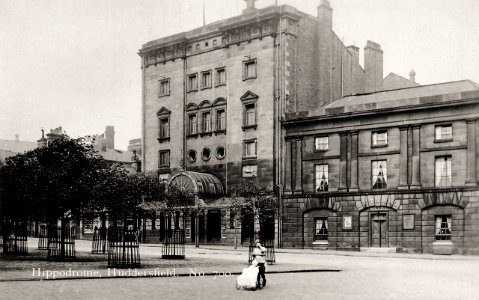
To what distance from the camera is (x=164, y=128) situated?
2400 inches

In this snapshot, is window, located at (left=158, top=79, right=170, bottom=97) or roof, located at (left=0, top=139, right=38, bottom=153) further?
roof, located at (left=0, top=139, right=38, bottom=153)

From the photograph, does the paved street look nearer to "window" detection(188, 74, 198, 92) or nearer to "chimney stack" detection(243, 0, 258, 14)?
"window" detection(188, 74, 198, 92)

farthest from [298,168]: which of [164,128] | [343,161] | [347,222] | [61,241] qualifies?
[61,241]

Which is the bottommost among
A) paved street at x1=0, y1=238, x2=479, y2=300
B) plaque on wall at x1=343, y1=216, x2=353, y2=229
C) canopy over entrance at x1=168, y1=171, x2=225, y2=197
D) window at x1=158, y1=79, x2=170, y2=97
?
plaque on wall at x1=343, y1=216, x2=353, y2=229

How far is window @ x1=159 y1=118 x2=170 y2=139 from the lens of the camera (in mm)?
60594

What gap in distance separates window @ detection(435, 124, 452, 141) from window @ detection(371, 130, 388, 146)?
3.69 metres

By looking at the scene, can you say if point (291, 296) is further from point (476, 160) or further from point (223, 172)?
point (223, 172)

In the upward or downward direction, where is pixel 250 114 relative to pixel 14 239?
upward

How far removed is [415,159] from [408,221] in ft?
13.6

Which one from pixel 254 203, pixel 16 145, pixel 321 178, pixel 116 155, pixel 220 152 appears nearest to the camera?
pixel 254 203

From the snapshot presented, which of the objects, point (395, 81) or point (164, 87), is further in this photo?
point (395, 81)

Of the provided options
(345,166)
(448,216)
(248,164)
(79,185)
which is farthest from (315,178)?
(79,185)

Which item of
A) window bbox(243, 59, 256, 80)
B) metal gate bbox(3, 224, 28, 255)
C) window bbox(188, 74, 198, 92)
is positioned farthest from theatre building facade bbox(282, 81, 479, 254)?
metal gate bbox(3, 224, 28, 255)

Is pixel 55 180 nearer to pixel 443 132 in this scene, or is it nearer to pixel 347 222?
pixel 347 222
